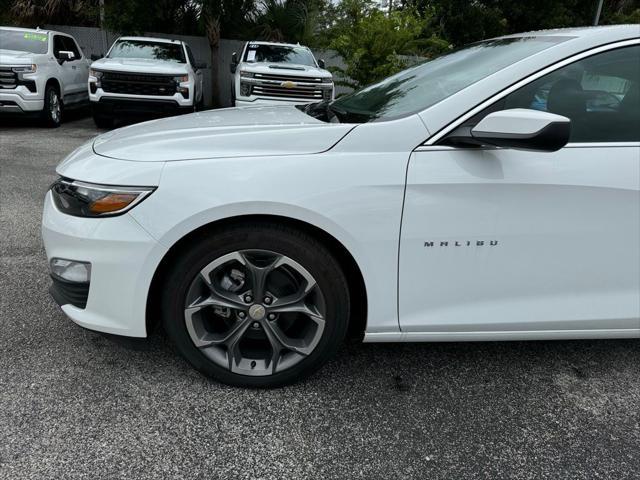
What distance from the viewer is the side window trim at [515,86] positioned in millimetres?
2090

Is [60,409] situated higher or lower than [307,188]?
lower

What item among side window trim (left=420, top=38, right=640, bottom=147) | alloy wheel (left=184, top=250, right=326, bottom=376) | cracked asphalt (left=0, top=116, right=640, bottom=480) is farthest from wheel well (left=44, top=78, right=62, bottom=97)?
side window trim (left=420, top=38, right=640, bottom=147)

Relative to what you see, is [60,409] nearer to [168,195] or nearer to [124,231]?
[124,231]

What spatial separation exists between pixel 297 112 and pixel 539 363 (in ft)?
6.02

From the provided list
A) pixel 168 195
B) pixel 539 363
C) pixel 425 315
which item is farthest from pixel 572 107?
pixel 168 195

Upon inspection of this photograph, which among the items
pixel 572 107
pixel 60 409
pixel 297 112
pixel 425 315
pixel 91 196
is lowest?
pixel 60 409

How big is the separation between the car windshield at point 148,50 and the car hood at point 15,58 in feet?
4.62

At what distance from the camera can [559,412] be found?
2.31 metres

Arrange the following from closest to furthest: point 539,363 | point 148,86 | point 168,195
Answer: point 168,195 < point 539,363 < point 148,86

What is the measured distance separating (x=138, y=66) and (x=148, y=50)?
4.06 feet

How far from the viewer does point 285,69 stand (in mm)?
9539

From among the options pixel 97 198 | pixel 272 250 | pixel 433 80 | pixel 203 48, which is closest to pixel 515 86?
pixel 433 80

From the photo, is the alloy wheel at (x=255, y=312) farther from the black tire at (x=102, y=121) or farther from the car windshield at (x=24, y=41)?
the car windshield at (x=24, y=41)

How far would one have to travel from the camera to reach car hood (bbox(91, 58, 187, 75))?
9164 mm
